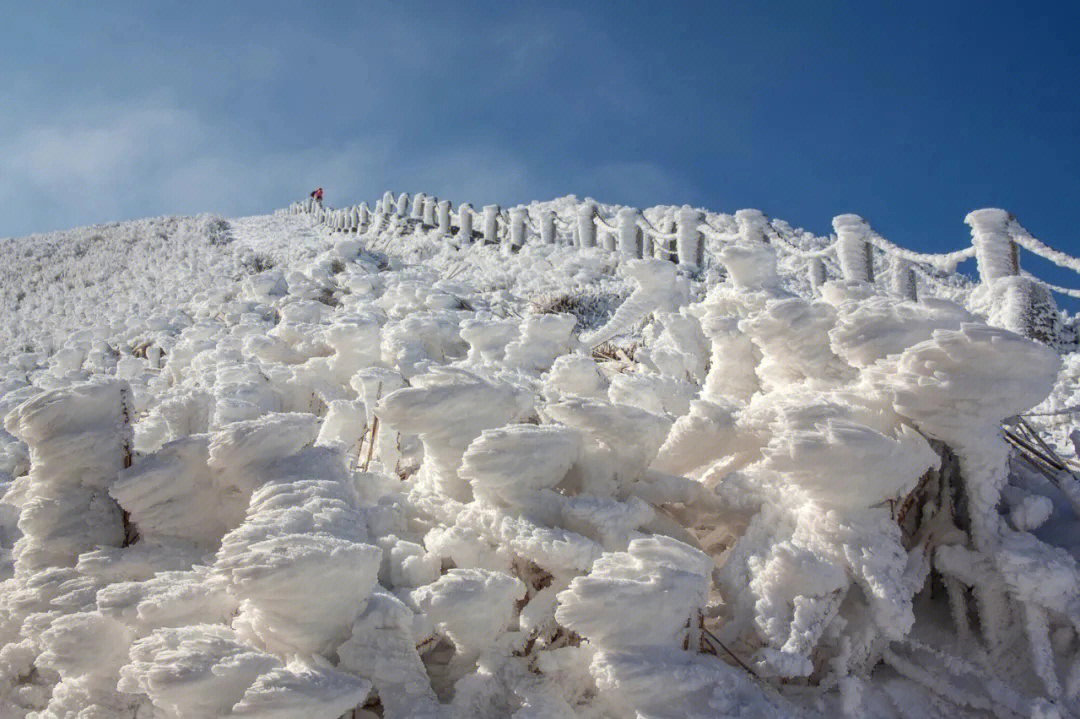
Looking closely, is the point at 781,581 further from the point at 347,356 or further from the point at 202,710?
the point at 347,356

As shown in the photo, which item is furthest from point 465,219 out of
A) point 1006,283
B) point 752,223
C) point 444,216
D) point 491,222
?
point 1006,283

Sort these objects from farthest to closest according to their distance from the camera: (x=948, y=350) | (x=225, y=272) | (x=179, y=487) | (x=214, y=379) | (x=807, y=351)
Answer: (x=225, y=272)
(x=214, y=379)
(x=807, y=351)
(x=179, y=487)
(x=948, y=350)

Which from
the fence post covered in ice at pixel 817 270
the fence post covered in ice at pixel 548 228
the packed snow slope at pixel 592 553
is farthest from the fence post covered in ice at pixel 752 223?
the packed snow slope at pixel 592 553

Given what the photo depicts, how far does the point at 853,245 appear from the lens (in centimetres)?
631

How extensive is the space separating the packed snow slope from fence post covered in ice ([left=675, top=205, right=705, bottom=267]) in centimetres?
733

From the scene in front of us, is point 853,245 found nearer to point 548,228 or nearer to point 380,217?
point 548,228

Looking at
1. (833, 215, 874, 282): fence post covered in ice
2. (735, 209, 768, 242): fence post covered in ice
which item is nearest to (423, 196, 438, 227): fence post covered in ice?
(735, 209, 768, 242): fence post covered in ice

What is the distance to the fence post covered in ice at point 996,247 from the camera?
4.61 metres

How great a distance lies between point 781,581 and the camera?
1.30 m

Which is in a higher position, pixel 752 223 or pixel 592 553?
pixel 752 223

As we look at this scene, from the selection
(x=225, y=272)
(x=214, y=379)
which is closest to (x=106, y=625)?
(x=214, y=379)

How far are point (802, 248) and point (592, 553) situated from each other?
413 inches

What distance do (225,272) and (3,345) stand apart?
332 cm

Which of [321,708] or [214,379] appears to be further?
[214,379]
